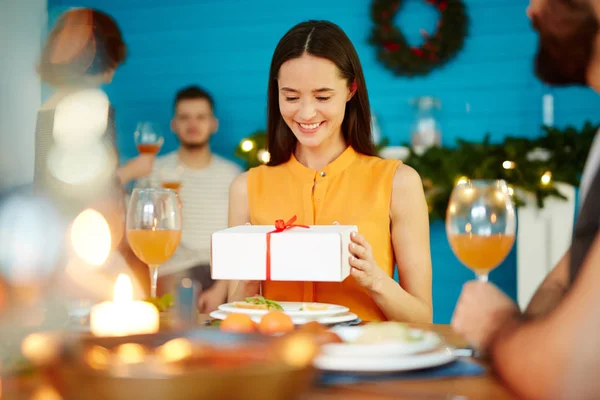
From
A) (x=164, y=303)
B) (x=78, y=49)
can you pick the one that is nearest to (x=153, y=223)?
(x=164, y=303)

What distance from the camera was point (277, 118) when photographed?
6.44 ft

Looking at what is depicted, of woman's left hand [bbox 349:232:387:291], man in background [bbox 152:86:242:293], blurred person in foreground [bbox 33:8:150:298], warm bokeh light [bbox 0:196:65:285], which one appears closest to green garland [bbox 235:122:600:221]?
man in background [bbox 152:86:242:293]

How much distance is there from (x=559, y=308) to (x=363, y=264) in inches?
31.6

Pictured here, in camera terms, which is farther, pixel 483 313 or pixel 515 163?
pixel 515 163

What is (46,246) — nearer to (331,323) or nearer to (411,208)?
(331,323)

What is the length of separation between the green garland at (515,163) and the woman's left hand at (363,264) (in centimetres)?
207

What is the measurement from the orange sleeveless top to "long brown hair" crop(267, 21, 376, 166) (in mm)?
44

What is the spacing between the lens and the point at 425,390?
0.70 m

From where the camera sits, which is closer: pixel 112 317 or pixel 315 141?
pixel 112 317

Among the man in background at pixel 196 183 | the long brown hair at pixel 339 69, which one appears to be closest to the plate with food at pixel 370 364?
the long brown hair at pixel 339 69

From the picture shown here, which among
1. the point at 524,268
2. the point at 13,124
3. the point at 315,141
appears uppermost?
the point at 13,124

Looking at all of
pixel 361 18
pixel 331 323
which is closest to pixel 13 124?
pixel 361 18

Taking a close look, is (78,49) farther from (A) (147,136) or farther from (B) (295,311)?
(B) (295,311)

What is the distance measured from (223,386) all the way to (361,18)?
3926mm
